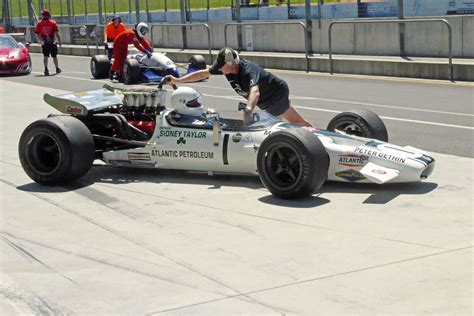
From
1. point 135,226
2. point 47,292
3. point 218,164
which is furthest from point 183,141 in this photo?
point 47,292

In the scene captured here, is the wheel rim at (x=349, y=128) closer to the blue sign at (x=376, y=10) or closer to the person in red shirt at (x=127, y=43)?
the person in red shirt at (x=127, y=43)

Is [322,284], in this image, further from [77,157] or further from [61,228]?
[77,157]

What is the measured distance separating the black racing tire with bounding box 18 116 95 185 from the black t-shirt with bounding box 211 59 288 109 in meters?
1.68

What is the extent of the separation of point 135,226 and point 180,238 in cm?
62

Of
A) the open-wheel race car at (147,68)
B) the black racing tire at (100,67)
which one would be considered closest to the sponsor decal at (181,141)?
the open-wheel race car at (147,68)

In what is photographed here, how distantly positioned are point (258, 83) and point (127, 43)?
12411 millimetres

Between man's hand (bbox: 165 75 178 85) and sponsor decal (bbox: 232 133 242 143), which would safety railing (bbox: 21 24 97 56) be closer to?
man's hand (bbox: 165 75 178 85)

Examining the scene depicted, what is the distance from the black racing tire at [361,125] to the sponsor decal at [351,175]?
1.13 meters

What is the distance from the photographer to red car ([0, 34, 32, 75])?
25.8 m

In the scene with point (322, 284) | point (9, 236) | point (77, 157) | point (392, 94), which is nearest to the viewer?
point (322, 284)

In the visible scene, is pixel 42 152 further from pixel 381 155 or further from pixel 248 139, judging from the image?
pixel 381 155

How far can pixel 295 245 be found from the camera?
23.1 feet

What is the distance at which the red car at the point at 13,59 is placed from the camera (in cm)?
2584

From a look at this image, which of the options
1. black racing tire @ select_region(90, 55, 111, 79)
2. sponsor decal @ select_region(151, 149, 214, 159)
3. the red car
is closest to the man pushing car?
sponsor decal @ select_region(151, 149, 214, 159)
